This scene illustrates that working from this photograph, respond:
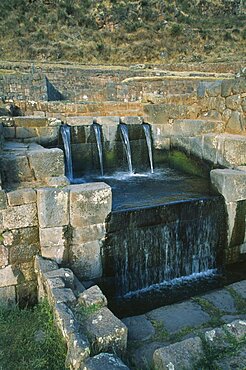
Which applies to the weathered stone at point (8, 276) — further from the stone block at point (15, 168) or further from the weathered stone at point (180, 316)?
the weathered stone at point (180, 316)

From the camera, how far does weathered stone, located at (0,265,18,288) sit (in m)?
4.15

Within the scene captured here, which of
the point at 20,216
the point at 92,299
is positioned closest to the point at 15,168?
the point at 20,216

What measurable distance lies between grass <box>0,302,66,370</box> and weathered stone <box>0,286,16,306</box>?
57cm

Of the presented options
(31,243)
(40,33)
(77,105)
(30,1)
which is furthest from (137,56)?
(31,243)

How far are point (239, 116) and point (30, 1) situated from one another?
112 feet

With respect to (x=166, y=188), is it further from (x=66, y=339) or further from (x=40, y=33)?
(x=40, y=33)

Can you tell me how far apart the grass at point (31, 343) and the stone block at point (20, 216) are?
101 centimetres

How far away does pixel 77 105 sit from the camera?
829 cm

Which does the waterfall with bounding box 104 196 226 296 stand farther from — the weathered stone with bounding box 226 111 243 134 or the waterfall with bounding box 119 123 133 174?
the waterfall with bounding box 119 123 133 174

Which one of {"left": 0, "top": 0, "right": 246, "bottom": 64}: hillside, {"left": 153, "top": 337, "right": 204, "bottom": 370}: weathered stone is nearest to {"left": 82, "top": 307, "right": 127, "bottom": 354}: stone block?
{"left": 153, "top": 337, "right": 204, "bottom": 370}: weathered stone

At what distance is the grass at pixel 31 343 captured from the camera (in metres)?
2.81

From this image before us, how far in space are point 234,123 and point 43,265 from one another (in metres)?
4.72

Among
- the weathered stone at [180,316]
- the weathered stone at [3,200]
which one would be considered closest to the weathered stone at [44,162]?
the weathered stone at [3,200]

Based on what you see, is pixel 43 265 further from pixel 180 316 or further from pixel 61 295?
pixel 180 316
